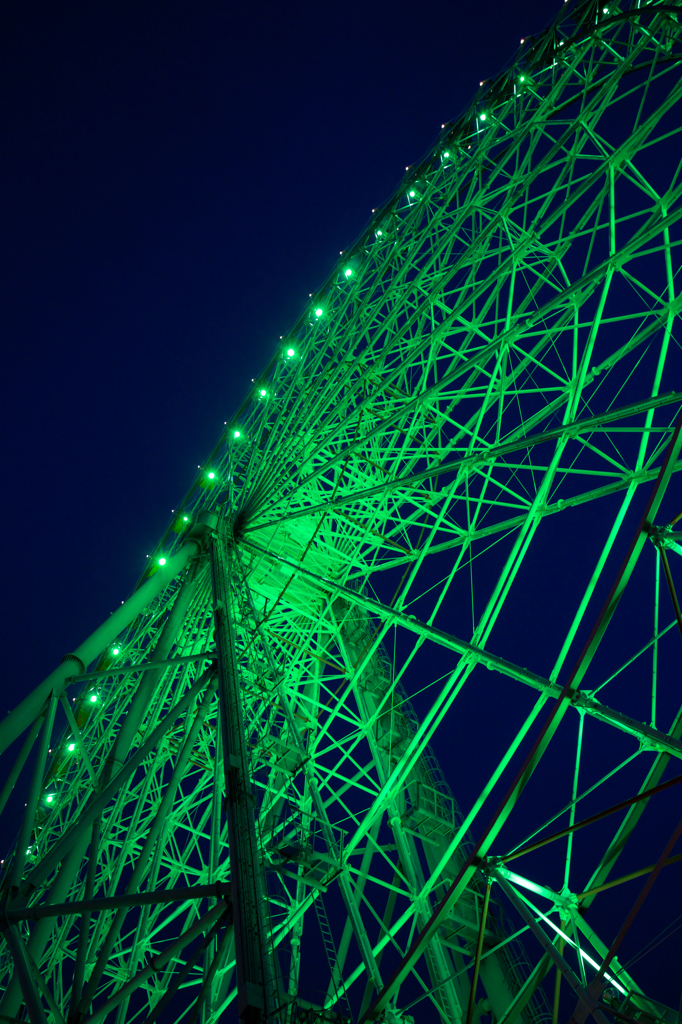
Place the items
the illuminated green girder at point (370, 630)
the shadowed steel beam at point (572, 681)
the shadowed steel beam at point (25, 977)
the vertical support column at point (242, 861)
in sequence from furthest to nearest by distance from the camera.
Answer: the illuminated green girder at point (370, 630) < the shadowed steel beam at point (572, 681) < the shadowed steel beam at point (25, 977) < the vertical support column at point (242, 861)

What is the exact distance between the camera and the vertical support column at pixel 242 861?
224 inches

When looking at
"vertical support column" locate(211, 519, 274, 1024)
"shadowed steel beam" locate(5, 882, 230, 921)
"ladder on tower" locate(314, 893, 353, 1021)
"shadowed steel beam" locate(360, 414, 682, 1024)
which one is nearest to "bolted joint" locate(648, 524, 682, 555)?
"shadowed steel beam" locate(360, 414, 682, 1024)

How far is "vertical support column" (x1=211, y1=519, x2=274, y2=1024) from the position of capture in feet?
18.6

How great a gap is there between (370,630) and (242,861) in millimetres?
13819

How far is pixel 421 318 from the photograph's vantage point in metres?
15.4

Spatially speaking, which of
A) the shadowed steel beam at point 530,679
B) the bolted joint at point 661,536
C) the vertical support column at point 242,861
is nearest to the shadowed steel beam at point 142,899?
the vertical support column at point 242,861

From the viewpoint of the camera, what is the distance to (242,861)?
22.5ft

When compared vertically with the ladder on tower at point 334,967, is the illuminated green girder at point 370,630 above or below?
above

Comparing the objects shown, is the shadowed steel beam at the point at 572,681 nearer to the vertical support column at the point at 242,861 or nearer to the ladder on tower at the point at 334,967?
the ladder on tower at the point at 334,967

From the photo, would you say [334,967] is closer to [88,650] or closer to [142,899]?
[142,899]

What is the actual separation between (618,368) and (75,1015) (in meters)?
35.8

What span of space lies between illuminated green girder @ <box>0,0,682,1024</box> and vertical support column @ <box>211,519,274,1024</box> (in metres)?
0.03

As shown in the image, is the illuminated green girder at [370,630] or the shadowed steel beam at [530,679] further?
the illuminated green girder at [370,630]

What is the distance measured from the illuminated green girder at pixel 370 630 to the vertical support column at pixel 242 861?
33 mm
